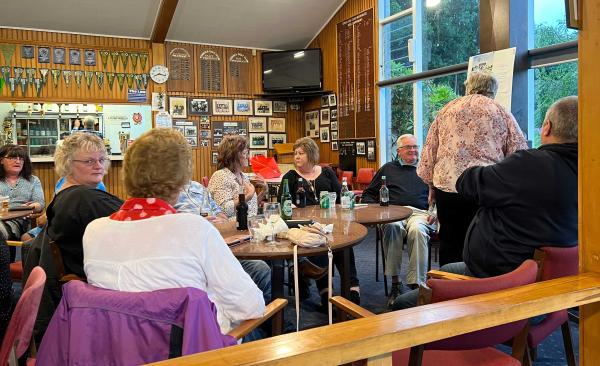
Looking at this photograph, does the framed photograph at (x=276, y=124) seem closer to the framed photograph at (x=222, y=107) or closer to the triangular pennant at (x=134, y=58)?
the framed photograph at (x=222, y=107)

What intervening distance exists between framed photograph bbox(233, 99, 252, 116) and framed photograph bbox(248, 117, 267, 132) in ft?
0.45

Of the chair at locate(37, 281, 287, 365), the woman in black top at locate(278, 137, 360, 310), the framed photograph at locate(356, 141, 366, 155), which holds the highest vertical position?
the framed photograph at locate(356, 141, 366, 155)

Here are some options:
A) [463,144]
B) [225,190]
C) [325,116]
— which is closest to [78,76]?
[325,116]

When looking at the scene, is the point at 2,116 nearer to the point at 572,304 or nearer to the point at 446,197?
the point at 446,197

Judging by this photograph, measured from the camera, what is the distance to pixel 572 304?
1360mm

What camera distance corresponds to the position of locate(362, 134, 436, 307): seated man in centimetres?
382

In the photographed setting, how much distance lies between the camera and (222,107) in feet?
30.3

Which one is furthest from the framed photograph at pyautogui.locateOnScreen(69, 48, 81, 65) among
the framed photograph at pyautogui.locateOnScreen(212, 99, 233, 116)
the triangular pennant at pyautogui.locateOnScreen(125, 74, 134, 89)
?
the framed photograph at pyautogui.locateOnScreen(212, 99, 233, 116)

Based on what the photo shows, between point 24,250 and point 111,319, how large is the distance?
2.37m

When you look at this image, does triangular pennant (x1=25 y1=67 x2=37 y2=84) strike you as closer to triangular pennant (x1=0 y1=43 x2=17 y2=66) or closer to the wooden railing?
triangular pennant (x1=0 y1=43 x2=17 y2=66)

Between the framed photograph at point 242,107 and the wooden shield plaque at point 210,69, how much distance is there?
0.39 meters

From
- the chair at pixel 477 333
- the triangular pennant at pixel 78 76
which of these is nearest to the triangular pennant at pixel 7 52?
the triangular pennant at pixel 78 76

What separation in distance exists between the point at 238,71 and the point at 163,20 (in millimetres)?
1867

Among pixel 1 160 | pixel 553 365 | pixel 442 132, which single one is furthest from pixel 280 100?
pixel 553 365
